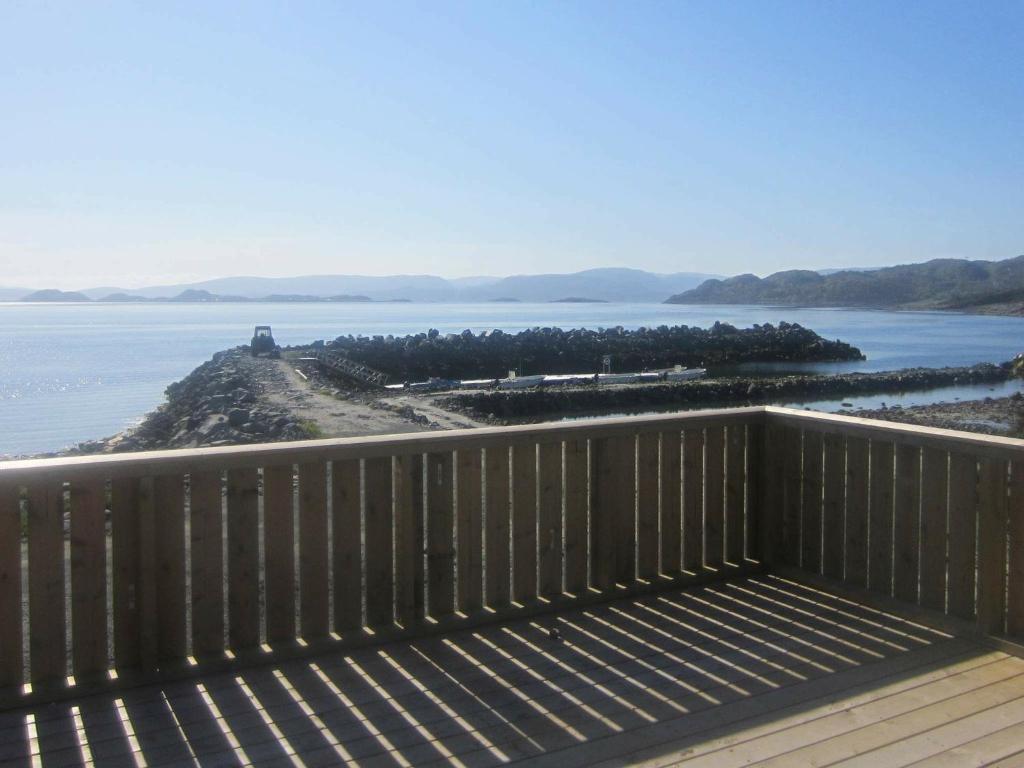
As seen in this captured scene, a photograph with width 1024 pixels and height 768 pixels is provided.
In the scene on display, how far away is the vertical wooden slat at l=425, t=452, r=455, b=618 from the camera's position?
4242 millimetres

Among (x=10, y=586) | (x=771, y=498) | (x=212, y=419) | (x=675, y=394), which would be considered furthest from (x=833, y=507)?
(x=675, y=394)

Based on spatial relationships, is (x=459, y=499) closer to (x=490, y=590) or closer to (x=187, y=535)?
(x=490, y=590)

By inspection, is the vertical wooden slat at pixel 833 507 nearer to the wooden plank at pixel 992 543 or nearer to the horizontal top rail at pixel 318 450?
the horizontal top rail at pixel 318 450

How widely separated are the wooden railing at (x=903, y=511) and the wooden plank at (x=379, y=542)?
2.25 m

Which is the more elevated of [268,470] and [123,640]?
[268,470]

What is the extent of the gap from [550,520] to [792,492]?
1482 mm

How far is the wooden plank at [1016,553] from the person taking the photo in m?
3.93

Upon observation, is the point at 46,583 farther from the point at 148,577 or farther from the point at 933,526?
the point at 933,526

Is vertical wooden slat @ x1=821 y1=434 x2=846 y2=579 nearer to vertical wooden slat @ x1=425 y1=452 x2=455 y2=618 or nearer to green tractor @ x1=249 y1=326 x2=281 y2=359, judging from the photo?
vertical wooden slat @ x1=425 y1=452 x2=455 y2=618

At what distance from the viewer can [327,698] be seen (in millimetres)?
3547

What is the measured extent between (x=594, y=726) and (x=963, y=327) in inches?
5189

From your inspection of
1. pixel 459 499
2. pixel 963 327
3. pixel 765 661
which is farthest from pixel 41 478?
pixel 963 327

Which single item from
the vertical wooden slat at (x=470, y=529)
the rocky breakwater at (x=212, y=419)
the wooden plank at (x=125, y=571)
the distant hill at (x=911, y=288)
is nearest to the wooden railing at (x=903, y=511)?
the vertical wooden slat at (x=470, y=529)

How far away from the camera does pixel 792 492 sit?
5141 mm
